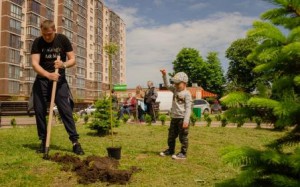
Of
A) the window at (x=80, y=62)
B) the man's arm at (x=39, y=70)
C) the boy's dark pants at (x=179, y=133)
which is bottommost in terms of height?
the boy's dark pants at (x=179, y=133)

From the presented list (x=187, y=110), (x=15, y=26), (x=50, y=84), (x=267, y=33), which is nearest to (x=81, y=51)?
(x=15, y=26)

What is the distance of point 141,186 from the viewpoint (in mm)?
4691

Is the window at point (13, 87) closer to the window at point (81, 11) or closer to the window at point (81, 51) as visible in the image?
the window at point (81, 51)

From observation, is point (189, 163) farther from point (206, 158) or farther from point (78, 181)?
point (78, 181)

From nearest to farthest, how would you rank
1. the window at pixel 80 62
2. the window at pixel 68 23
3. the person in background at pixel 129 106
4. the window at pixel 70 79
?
the person in background at pixel 129 106 → the window at pixel 70 79 → the window at pixel 68 23 → the window at pixel 80 62

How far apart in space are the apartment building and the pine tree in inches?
1409

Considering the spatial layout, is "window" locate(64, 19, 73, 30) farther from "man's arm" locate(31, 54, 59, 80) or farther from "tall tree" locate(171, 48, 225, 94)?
"man's arm" locate(31, 54, 59, 80)

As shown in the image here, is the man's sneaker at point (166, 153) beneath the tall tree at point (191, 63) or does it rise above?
beneath

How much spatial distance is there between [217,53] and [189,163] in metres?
72.2

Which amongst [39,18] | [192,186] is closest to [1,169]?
[192,186]

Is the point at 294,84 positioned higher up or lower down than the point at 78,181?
higher up

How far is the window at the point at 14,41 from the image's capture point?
5565 centimetres

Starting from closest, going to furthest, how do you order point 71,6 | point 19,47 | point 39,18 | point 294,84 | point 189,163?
point 294,84 < point 189,163 < point 19,47 < point 39,18 < point 71,6

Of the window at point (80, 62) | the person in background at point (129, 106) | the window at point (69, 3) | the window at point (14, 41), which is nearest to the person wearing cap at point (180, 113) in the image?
the person in background at point (129, 106)
